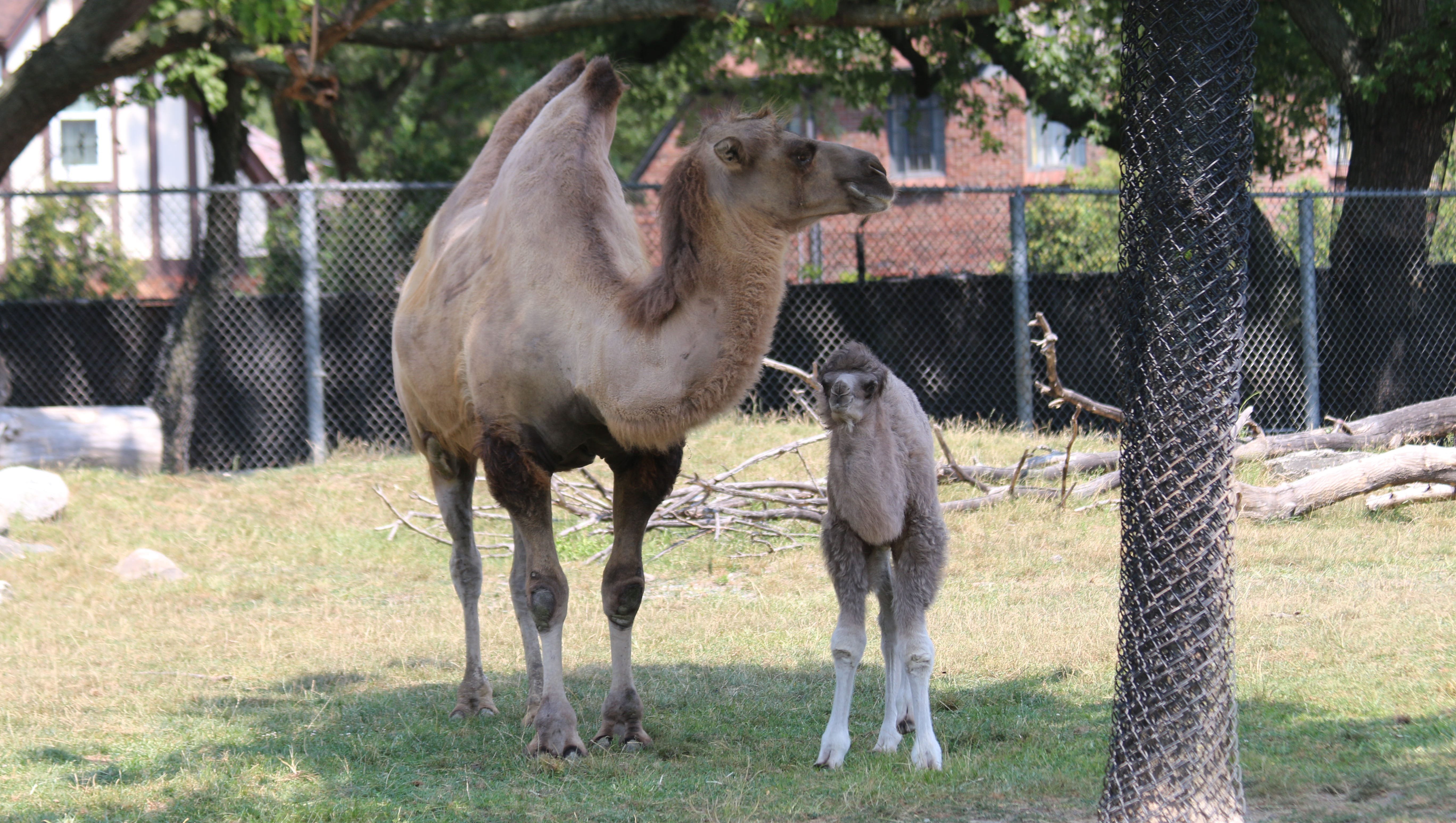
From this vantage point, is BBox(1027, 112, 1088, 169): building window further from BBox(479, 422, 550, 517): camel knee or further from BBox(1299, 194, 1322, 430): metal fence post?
BBox(479, 422, 550, 517): camel knee

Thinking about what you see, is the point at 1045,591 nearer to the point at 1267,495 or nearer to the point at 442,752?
the point at 1267,495

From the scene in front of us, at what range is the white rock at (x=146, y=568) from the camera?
372 inches

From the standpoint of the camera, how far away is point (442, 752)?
213 inches

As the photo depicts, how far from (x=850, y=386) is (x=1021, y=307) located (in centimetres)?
877

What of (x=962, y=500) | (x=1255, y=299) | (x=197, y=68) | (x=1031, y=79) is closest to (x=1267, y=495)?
(x=962, y=500)

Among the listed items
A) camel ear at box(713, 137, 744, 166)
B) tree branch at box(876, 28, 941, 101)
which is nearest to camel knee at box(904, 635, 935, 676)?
camel ear at box(713, 137, 744, 166)

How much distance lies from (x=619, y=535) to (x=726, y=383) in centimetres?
130

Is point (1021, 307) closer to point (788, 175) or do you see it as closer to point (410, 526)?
point (410, 526)

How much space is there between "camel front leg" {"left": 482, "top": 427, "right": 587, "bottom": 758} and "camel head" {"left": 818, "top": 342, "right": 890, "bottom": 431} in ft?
4.28

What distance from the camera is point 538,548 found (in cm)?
556

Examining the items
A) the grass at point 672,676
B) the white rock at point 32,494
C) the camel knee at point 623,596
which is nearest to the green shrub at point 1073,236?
the grass at point 672,676

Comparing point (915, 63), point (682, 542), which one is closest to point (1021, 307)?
point (682, 542)

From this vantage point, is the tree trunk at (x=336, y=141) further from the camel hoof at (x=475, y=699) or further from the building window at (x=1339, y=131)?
the camel hoof at (x=475, y=699)

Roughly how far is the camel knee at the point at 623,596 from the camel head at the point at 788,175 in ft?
5.92
